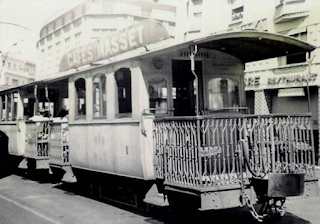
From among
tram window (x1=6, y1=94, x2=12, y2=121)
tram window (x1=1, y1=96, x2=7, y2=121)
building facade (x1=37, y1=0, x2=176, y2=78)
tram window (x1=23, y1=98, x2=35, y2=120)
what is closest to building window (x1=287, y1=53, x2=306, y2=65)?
tram window (x1=23, y1=98, x2=35, y2=120)

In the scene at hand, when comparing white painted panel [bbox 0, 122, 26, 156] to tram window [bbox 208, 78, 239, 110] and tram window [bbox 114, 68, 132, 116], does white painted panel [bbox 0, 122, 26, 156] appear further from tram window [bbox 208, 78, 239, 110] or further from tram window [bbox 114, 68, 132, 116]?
tram window [bbox 208, 78, 239, 110]

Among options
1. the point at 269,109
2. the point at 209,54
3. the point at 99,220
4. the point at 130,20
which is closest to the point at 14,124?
the point at 99,220

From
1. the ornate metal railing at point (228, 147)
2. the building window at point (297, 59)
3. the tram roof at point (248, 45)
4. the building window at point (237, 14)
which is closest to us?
the ornate metal railing at point (228, 147)

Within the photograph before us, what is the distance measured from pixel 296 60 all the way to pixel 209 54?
37.9 ft

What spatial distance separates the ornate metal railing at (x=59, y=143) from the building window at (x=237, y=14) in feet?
44.0

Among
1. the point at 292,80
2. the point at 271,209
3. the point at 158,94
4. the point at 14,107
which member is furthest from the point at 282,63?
the point at 271,209

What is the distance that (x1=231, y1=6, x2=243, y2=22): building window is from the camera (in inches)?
816

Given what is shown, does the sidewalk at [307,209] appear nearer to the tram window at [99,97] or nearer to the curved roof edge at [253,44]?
the curved roof edge at [253,44]

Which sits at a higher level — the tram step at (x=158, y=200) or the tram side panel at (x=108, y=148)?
the tram side panel at (x=108, y=148)

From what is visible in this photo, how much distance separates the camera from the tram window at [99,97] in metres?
8.14

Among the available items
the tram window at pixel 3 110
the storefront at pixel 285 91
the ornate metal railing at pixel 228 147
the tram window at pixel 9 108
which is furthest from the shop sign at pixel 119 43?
the storefront at pixel 285 91

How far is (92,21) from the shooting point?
3447cm

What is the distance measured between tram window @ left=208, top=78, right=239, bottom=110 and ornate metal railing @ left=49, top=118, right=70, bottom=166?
4026 millimetres

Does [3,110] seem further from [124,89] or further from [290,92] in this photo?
[290,92]
